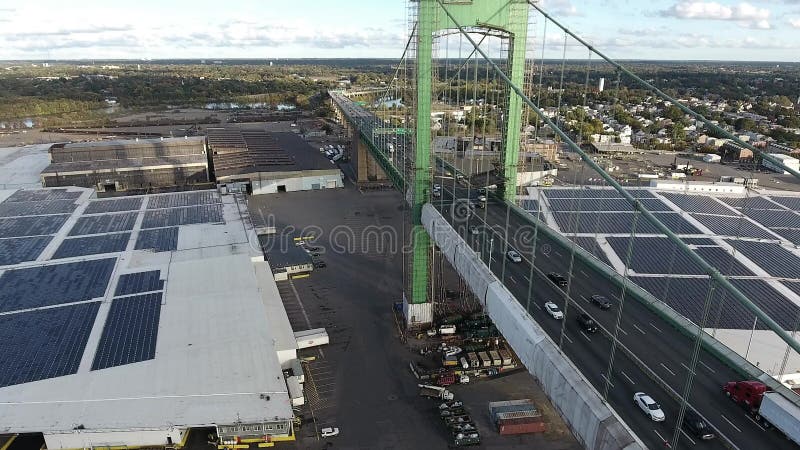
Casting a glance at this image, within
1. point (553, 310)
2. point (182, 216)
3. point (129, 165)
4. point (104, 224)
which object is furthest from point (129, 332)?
point (129, 165)

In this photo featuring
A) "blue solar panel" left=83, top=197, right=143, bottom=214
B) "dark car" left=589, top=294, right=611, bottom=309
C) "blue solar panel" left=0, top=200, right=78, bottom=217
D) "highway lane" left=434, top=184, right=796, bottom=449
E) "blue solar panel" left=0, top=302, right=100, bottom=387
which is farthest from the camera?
"blue solar panel" left=83, top=197, right=143, bottom=214

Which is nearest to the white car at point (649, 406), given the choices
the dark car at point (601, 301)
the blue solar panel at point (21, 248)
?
the dark car at point (601, 301)

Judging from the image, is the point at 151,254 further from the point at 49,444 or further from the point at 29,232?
the point at 49,444

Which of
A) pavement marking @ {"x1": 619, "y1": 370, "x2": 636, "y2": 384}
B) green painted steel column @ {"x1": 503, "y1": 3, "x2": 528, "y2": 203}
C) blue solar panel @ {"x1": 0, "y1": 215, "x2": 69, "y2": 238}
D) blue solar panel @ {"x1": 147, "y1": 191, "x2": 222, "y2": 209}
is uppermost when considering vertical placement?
green painted steel column @ {"x1": 503, "y1": 3, "x2": 528, "y2": 203}

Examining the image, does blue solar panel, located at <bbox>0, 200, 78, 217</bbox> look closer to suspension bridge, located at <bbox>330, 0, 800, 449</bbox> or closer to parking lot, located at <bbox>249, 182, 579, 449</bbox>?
Answer: parking lot, located at <bbox>249, 182, 579, 449</bbox>

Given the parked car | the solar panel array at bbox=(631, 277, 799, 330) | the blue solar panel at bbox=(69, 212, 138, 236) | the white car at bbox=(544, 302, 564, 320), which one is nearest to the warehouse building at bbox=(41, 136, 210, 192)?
the blue solar panel at bbox=(69, 212, 138, 236)

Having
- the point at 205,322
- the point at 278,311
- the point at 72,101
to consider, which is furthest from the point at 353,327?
the point at 72,101
